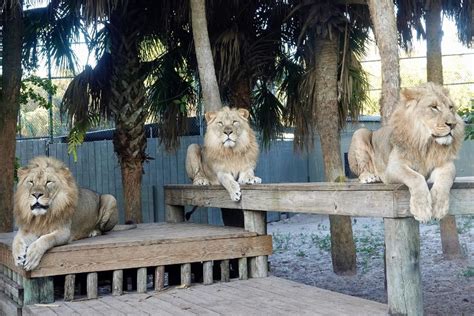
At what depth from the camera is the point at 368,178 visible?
5.36m

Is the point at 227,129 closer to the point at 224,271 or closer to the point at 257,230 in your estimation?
the point at 257,230

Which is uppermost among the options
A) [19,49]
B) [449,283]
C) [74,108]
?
[19,49]

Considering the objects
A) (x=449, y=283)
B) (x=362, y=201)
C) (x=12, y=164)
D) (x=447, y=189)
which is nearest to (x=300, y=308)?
(x=362, y=201)

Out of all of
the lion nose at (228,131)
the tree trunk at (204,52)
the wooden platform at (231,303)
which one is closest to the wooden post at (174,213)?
the tree trunk at (204,52)

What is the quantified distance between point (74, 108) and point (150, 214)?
417cm

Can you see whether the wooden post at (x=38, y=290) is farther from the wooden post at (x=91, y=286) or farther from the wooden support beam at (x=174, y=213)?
the wooden support beam at (x=174, y=213)

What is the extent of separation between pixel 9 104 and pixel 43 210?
3.98 metres

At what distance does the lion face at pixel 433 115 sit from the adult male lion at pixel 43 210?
2.87 m

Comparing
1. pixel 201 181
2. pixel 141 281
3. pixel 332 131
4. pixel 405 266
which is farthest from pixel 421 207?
pixel 332 131

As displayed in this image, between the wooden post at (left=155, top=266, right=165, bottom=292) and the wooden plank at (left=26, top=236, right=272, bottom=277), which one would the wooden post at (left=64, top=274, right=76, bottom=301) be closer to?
the wooden plank at (left=26, top=236, right=272, bottom=277)

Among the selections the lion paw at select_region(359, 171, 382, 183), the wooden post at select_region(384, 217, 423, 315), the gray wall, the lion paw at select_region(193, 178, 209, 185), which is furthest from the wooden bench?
the gray wall

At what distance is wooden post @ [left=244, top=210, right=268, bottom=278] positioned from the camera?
6219 millimetres

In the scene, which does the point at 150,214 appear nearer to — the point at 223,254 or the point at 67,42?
the point at 67,42

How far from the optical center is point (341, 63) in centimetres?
987
